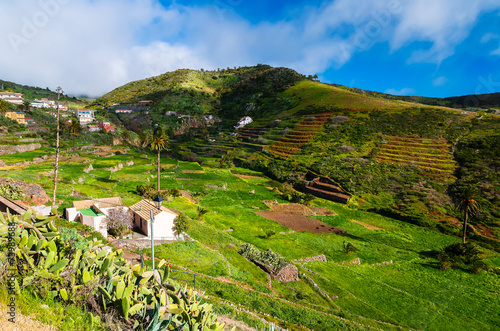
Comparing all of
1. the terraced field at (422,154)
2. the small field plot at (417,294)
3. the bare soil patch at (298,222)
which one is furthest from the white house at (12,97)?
the terraced field at (422,154)

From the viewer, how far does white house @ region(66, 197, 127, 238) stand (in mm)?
23250

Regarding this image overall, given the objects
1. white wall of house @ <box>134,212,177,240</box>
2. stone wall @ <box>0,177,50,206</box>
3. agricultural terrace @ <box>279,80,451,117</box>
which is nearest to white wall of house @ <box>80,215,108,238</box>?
white wall of house @ <box>134,212,177,240</box>

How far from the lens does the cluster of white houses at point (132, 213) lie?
23.5 m

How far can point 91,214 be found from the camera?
78.8 ft

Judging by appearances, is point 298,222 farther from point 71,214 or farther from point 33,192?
point 33,192

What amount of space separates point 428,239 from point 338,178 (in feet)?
86.6

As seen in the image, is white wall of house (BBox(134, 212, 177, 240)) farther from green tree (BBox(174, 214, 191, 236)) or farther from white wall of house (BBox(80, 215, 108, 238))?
white wall of house (BBox(80, 215, 108, 238))

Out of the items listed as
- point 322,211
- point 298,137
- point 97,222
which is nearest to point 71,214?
point 97,222

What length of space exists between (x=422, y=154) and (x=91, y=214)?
257ft

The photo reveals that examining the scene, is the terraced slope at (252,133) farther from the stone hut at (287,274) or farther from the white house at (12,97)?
the white house at (12,97)

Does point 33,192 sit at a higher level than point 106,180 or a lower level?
higher

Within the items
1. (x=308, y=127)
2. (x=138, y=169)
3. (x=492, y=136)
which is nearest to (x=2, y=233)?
(x=138, y=169)

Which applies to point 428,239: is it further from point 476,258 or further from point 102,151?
point 102,151

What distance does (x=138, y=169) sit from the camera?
63.7 metres
